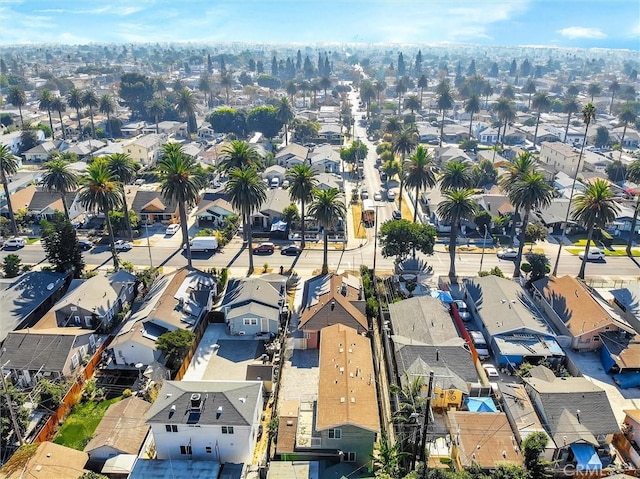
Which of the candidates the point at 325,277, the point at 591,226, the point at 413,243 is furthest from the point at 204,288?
the point at 591,226

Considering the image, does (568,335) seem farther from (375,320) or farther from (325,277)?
(325,277)

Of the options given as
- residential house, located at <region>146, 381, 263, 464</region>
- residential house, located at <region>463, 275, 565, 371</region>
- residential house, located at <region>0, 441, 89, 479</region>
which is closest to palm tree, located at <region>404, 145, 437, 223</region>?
residential house, located at <region>463, 275, 565, 371</region>

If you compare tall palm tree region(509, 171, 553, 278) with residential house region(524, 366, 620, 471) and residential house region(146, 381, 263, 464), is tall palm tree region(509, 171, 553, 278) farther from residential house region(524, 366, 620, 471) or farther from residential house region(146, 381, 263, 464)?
residential house region(146, 381, 263, 464)

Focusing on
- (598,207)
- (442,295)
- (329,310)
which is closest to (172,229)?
(329,310)

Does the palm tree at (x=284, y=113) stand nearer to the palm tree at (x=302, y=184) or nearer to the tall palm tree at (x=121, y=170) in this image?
the tall palm tree at (x=121, y=170)

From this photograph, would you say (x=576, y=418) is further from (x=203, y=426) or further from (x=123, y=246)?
(x=123, y=246)
